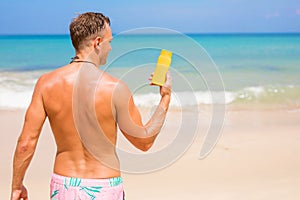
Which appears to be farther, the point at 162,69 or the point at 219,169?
the point at 219,169

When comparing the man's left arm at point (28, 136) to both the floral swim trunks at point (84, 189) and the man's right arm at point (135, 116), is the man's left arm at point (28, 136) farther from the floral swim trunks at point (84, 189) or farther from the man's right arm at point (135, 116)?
the man's right arm at point (135, 116)

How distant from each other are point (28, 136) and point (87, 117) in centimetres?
32

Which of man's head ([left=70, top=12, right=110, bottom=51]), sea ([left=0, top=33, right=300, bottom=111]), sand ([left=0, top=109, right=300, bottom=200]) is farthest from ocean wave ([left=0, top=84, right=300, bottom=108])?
man's head ([left=70, top=12, right=110, bottom=51])

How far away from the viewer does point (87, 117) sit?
229 cm

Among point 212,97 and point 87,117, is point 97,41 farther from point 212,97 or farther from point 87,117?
point 212,97

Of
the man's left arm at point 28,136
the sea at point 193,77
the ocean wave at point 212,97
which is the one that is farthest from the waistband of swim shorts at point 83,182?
the ocean wave at point 212,97

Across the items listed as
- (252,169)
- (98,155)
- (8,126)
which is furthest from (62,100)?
(8,126)

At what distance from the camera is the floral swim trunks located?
232 centimetres

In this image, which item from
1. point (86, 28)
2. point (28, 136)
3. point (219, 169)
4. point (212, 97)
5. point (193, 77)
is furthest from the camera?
point (193, 77)

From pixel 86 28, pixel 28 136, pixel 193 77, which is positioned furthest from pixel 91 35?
pixel 193 77

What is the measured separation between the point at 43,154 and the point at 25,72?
11073mm

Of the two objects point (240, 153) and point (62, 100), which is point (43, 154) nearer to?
point (240, 153)

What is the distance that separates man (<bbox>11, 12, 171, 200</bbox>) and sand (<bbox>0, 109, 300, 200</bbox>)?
2.22 m

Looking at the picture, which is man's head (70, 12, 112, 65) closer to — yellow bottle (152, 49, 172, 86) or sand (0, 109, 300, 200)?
yellow bottle (152, 49, 172, 86)
